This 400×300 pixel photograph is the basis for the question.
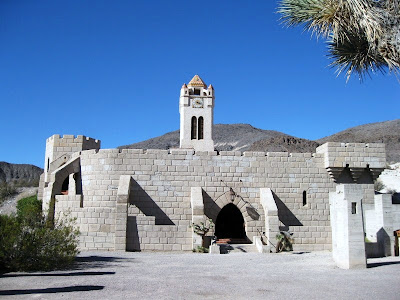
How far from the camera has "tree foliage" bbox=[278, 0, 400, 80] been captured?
9.77 m

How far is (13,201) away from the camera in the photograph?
1577 inches

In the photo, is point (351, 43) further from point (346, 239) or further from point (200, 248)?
point (200, 248)

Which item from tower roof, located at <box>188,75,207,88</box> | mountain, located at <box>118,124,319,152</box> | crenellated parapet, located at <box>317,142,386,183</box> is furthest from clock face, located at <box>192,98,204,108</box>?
mountain, located at <box>118,124,319,152</box>

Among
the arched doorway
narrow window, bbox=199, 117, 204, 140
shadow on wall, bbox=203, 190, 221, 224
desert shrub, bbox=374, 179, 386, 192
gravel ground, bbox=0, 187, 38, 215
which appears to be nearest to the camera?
shadow on wall, bbox=203, 190, 221, 224

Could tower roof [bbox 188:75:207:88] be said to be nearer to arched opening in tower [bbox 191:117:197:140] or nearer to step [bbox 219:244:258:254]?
arched opening in tower [bbox 191:117:197:140]

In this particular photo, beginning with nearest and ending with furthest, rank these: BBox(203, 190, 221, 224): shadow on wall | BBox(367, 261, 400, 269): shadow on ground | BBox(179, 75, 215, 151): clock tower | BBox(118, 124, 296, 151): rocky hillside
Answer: BBox(367, 261, 400, 269): shadow on ground
BBox(203, 190, 221, 224): shadow on wall
BBox(179, 75, 215, 151): clock tower
BBox(118, 124, 296, 151): rocky hillside

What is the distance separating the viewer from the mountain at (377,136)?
60.2 meters

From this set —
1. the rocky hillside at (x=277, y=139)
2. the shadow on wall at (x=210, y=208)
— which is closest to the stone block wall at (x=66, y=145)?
the shadow on wall at (x=210, y=208)

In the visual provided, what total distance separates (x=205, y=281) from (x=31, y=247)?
4575 millimetres

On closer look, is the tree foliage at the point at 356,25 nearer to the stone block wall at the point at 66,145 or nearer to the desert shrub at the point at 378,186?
the stone block wall at the point at 66,145

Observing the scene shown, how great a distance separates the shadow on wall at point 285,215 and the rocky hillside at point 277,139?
1447 inches

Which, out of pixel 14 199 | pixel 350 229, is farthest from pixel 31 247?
pixel 14 199

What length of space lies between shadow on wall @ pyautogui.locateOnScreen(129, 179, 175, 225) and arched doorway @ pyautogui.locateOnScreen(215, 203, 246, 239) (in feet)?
9.53

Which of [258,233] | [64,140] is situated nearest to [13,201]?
[64,140]
